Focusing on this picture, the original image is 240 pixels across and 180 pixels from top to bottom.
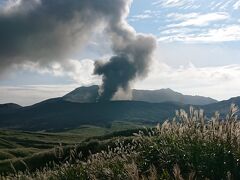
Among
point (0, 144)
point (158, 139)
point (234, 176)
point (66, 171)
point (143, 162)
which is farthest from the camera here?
point (0, 144)

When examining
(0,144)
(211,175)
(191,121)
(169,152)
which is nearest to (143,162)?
(169,152)

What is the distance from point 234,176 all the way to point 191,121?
1.96 meters

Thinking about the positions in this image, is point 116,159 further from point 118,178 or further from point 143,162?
point 118,178

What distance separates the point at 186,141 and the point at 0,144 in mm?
116019

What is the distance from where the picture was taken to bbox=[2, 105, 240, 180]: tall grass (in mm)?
8219

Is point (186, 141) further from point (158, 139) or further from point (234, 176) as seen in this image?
point (234, 176)

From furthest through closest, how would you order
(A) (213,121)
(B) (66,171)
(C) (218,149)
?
(B) (66,171) < (A) (213,121) < (C) (218,149)

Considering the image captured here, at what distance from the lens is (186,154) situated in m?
9.10

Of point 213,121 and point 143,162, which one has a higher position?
point 213,121

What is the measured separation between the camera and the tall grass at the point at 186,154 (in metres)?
8.22

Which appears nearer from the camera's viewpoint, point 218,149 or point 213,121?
point 218,149

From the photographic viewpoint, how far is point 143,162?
32.8 feet

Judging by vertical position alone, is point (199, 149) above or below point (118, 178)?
above

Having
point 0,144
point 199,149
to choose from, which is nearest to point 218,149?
point 199,149
